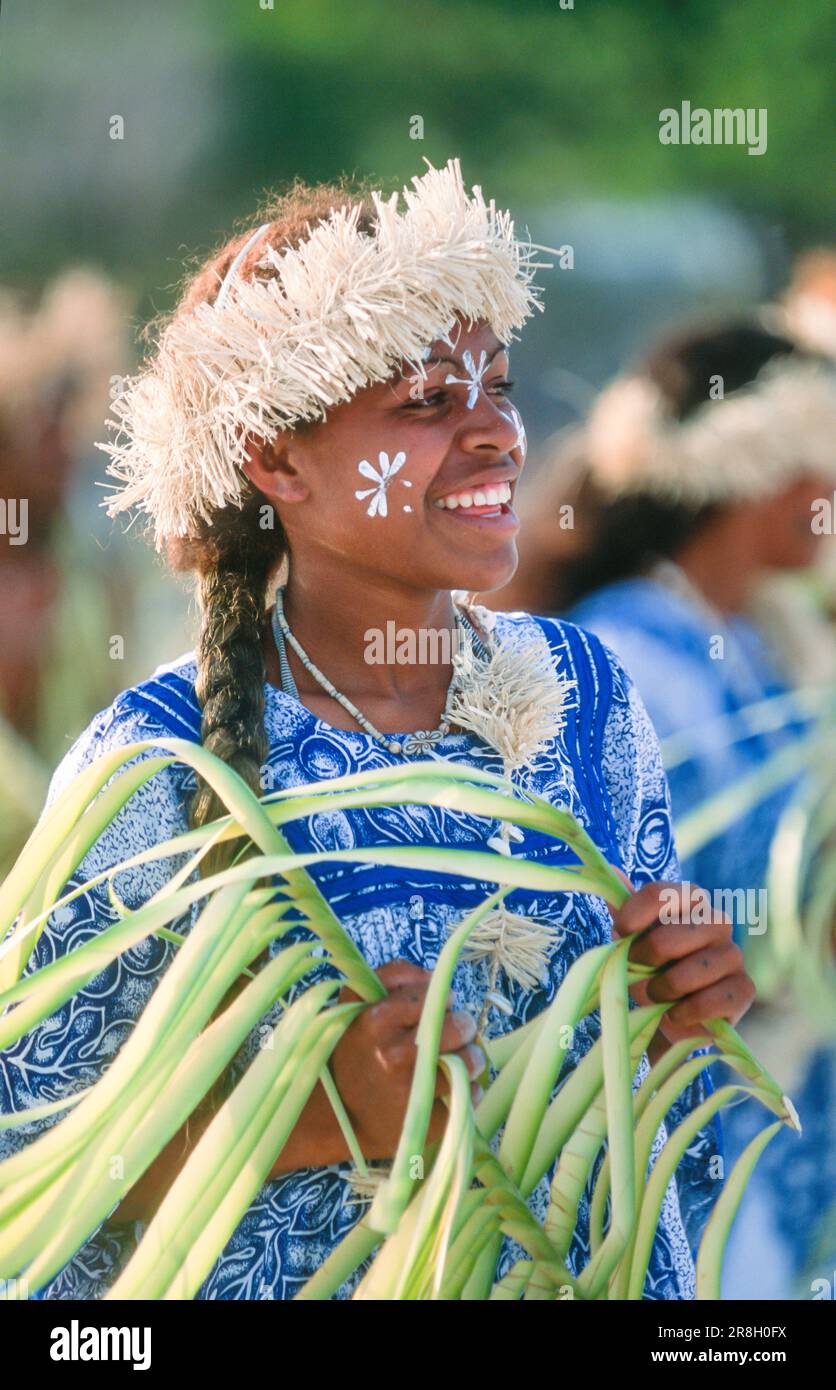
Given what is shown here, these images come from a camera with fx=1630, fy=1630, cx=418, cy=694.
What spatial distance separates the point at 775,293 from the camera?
10.8 ft

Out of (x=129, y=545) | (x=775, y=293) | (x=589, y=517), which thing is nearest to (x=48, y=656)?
(x=129, y=545)

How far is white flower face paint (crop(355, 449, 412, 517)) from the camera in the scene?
177 cm

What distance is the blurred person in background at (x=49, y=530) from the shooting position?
2873mm

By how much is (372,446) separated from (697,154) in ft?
5.98

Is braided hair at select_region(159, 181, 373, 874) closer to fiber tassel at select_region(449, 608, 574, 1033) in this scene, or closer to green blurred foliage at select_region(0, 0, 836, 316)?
fiber tassel at select_region(449, 608, 574, 1033)

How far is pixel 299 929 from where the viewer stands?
65.2 inches

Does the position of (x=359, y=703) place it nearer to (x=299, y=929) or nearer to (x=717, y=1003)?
(x=299, y=929)

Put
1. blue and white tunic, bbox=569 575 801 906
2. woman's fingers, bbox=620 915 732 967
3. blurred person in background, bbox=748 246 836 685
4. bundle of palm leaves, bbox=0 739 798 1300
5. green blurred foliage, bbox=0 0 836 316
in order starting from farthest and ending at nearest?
1. blurred person in background, bbox=748 246 836 685
2. blue and white tunic, bbox=569 575 801 906
3. green blurred foliage, bbox=0 0 836 316
4. woman's fingers, bbox=620 915 732 967
5. bundle of palm leaves, bbox=0 739 798 1300

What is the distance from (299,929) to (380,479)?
19.4 inches

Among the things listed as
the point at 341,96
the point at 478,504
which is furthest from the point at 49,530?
the point at 478,504

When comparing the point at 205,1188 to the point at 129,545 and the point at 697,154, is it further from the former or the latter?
the point at 697,154

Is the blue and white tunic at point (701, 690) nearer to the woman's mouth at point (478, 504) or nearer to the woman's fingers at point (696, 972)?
the woman's mouth at point (478, 504)

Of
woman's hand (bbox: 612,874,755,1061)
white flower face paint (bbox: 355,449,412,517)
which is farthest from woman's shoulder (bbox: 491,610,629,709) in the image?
woman's hand (bbox: 612,874,755,1061)
